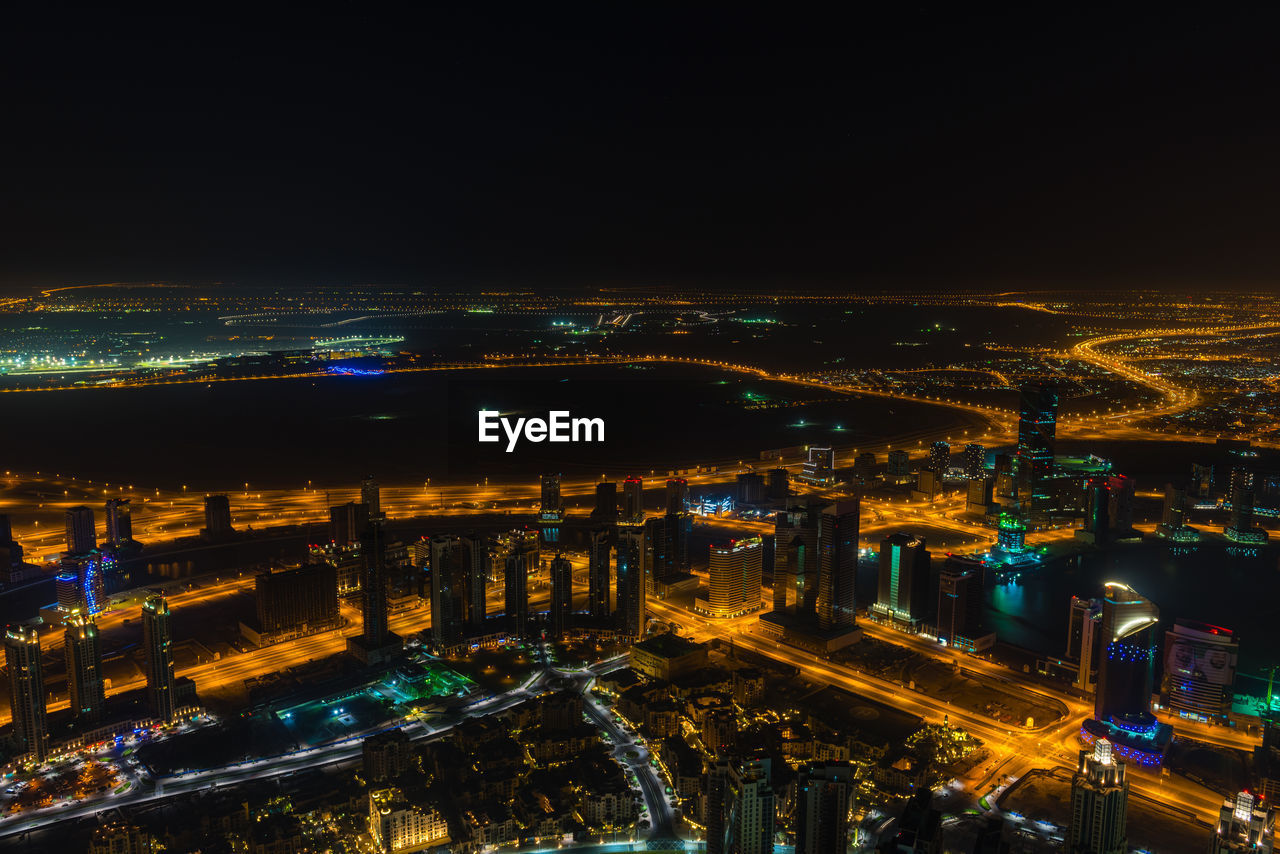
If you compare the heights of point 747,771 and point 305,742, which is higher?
point 747,771

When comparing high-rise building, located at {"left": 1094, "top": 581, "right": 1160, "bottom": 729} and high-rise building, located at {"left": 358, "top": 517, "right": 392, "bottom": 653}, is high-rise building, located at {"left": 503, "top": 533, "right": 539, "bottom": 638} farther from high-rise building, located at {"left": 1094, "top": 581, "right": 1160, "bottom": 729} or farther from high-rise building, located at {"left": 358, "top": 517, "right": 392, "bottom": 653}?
high-rise building, located at {"left": 1094, "top": 581, "right": 1160, "bottom": 729}

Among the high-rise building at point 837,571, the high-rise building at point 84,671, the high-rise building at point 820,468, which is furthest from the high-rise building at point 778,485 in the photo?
the high-rise building at point 84,671

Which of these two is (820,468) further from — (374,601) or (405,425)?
(405,425)

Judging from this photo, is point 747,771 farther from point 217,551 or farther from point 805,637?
point 217,551

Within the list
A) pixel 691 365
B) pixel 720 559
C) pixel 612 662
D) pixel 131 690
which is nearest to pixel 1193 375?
pixel 691 365

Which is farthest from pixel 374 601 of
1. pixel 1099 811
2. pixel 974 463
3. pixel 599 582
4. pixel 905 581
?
pixel 974 463

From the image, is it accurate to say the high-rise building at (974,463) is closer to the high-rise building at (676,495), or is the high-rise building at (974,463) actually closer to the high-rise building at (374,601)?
the high-rise building at (676,495)
